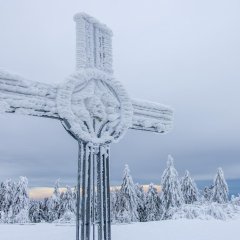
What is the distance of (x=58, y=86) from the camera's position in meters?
6.56

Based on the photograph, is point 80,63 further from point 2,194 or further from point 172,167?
point 2,194

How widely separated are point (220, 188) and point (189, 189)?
359 cm

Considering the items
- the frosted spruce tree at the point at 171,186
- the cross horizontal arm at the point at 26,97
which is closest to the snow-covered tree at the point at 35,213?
the frosted spruce tree at the point at 171,186

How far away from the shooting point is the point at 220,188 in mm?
42781

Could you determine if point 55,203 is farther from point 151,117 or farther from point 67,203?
point 151,117

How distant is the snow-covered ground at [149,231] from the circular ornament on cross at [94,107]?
3.19 m

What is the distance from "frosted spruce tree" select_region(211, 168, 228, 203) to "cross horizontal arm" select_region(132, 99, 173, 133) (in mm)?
36100

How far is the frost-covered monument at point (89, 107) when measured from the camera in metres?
6.18

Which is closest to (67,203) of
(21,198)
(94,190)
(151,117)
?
(21,198)

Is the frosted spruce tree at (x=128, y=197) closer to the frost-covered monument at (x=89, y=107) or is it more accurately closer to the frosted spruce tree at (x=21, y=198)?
the frosted spruce tree at (x=21, y=198)

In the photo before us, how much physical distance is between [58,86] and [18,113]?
0.88m

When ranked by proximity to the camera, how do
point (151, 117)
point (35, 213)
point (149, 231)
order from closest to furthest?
point (151, 117), point (149, 231), point (35, 213)

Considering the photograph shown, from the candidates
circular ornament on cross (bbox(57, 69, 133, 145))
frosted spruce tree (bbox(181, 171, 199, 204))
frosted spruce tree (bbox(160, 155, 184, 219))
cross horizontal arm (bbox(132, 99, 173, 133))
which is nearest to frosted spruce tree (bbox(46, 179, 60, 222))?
frosted spruce tree (bbox(160, 155, 184, 219))

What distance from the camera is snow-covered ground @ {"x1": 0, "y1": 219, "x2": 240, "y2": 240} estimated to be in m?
9.22
